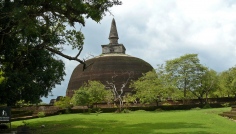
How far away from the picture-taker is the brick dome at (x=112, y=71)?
5403cm

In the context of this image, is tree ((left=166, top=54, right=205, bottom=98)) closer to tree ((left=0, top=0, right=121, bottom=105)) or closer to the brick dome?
the brick dome

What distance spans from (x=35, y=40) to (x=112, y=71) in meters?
38.0

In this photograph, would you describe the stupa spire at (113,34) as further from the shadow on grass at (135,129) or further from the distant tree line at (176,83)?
the shadow on grass at (135,129)

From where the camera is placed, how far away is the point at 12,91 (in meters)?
15.7

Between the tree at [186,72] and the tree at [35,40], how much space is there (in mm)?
25816

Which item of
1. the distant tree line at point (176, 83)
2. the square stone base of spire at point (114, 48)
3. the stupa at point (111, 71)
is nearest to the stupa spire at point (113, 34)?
the square stone base of spire at point (114, 48)

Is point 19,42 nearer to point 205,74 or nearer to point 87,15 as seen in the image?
point 87,15

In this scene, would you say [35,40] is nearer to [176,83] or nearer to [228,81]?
[176,83]

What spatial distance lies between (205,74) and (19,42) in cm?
3072

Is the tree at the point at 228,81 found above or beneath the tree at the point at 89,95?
above

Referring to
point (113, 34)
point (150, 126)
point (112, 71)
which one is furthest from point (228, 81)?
point (150, 126)

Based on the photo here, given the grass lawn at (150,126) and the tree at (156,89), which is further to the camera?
the tree at (156,89)

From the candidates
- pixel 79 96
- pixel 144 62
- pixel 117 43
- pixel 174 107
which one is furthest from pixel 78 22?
pixel 117 43

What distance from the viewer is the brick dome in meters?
54.0
